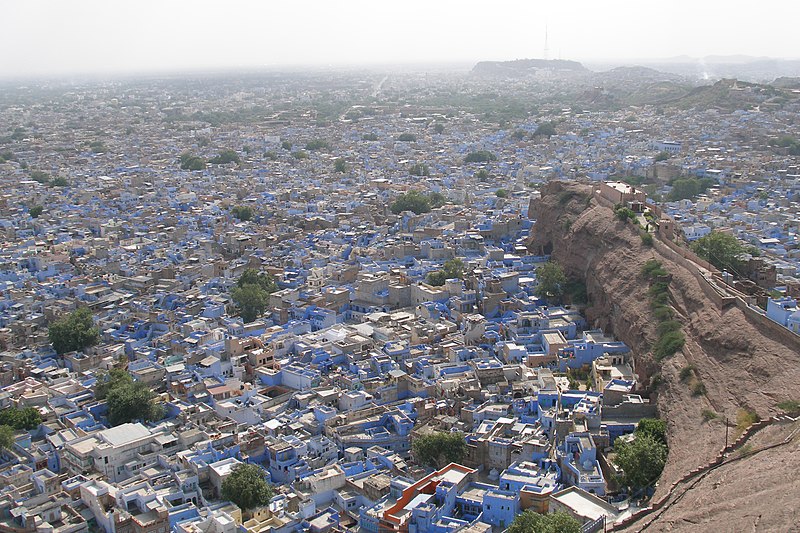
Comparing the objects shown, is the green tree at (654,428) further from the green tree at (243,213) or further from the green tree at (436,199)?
the green tree at (243,213)

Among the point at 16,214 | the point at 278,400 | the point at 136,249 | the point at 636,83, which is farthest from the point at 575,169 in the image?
the point at 636,83

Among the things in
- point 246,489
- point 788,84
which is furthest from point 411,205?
point 788,84

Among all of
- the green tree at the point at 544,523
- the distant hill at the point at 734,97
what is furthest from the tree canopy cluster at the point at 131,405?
the distant hill at the point at 734,97

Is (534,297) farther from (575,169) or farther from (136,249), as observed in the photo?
(575,169)

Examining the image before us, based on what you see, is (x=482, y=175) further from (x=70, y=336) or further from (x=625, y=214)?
(x=70, y=336)

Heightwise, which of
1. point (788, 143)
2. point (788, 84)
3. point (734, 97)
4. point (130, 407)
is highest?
point (788, 84)

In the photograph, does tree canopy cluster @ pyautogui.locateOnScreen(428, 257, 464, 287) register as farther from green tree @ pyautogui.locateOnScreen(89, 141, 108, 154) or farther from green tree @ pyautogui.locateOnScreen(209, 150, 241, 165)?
green tree @ pyautogui.locateOnScreen(89, 141, 108, 154)
